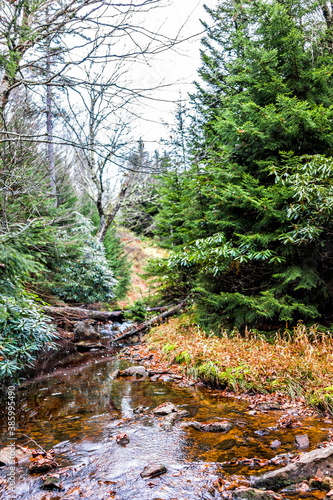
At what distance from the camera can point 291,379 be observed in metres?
3.79

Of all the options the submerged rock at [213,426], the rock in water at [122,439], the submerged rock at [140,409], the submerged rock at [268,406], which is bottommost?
the submerged rock at [140,409]

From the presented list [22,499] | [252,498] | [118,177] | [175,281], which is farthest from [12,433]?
[118,177]

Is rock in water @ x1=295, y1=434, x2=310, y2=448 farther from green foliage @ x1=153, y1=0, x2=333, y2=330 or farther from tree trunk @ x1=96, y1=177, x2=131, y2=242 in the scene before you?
tree trunk @ x1=96, y1=177, x2=131, y2=242

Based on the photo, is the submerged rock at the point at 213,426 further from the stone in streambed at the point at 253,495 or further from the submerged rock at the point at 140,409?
the stone in streambed at the point at 253,495

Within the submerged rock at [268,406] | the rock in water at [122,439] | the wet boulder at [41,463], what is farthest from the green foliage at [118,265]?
the wet boulder at [41,463]

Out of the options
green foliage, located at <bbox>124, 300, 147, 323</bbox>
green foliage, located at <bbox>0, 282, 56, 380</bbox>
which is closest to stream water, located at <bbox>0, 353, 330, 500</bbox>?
green foliage, located at <bbox>0, 282, 56, 380</bbox>

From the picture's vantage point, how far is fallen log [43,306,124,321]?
27.1 ft

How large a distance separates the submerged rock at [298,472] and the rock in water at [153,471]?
28.1 inches

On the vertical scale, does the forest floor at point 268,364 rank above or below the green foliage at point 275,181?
below

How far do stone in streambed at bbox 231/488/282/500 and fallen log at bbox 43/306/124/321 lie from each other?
6697 mm

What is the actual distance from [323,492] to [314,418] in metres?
1.37

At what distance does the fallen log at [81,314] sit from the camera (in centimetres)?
825

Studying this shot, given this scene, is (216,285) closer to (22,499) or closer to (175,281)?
(175,281)

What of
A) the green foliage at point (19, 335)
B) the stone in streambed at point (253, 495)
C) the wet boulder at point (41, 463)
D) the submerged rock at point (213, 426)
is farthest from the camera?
the green foliage at point (19, 335)
